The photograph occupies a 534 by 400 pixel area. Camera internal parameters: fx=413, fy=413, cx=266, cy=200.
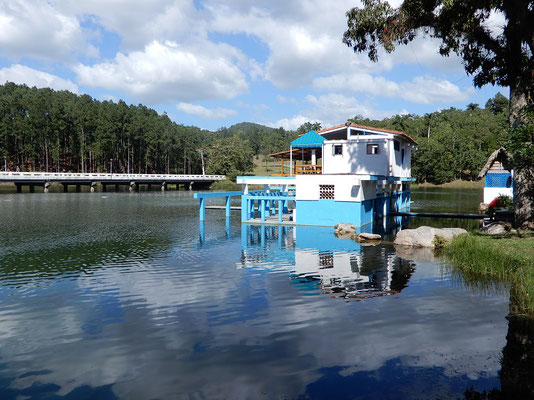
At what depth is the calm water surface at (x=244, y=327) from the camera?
7.81 metres

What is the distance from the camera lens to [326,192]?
30.2m

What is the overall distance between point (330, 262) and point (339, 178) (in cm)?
1150

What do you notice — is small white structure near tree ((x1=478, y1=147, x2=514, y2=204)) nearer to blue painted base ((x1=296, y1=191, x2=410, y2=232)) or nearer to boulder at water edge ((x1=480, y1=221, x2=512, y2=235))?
blue painted base ((x1=296, y1=191, x2=410, y2=232))

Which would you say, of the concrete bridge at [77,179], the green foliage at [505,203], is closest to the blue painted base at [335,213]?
the green foliage at [505,203]

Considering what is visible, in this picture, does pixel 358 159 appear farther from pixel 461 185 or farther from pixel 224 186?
pixel 461 185

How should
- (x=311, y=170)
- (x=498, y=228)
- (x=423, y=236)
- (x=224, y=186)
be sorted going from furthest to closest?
1. (x=224, y=186)
2. (x=311, y=170)
3. (x=423, y=236)
4. (x=498, y=228)

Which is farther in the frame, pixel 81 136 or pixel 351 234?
pixel 81 136

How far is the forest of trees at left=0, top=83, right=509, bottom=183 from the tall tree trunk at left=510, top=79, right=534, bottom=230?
291 ft

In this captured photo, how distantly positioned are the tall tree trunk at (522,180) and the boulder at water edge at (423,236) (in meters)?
2.89

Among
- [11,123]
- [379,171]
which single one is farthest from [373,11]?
[11,123]

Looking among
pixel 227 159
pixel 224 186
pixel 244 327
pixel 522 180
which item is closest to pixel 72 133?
pixel 227 159

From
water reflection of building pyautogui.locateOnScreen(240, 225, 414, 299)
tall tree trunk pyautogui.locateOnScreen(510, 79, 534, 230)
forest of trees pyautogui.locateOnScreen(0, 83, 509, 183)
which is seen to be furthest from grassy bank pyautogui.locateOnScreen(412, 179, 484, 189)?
tall tree trunk pyautogui.locateOnScreen(510, 79, 534, 230)

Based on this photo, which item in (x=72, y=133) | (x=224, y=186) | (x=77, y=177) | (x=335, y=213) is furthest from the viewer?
(x=72, y=133)

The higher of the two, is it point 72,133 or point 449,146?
point 72,133
